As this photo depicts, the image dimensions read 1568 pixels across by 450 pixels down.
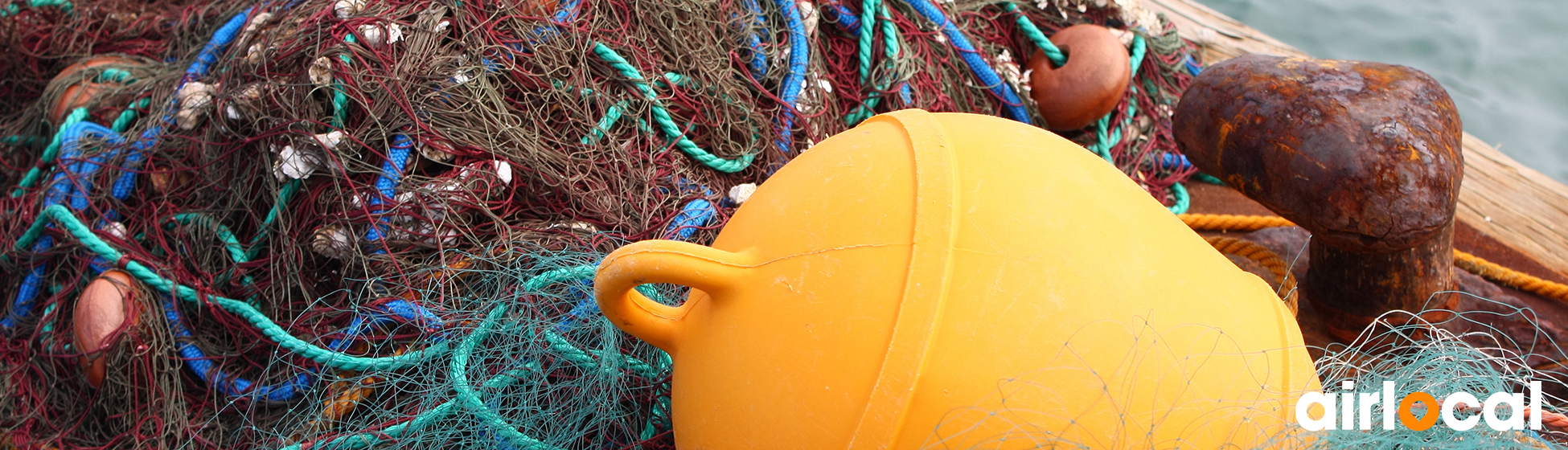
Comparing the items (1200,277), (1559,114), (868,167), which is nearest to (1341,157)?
(1200,277)

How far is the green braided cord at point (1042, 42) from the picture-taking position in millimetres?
3191

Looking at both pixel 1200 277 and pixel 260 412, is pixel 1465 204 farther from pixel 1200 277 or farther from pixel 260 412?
pixel 260 412

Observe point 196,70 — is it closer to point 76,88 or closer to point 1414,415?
point 76,88

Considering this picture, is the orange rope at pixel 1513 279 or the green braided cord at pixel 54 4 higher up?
the green braided cord at pixel 54 4

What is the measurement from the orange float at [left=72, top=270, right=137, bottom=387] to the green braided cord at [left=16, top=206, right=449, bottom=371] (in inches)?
2.6

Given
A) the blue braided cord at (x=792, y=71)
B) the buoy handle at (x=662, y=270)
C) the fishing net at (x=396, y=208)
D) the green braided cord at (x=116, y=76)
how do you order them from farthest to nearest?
the green braided cord at (x=116, y=76) → the blue braided cord at (x=792, y=71) → the fishing net at (x=396, y=208) → the buoy handle at (x=662, y=270)

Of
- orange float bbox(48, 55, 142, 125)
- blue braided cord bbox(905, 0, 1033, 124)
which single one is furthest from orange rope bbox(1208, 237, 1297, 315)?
orange float bbox(48, 55, 142, 125)

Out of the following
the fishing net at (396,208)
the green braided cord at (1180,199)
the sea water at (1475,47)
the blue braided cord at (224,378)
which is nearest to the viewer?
the fishing net at (396,208)

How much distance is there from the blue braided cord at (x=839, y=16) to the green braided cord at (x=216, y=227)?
1925 mm

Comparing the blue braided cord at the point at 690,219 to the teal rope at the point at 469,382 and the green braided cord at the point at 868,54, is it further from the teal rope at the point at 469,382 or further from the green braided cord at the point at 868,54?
the green braided cord at the point at 868,54

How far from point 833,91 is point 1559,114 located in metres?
4.57

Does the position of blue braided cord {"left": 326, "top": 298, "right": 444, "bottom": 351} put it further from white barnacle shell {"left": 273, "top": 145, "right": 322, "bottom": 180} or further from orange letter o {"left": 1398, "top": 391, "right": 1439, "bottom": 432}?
orange letter o {"left": 1398, "top": 391, "right": 1439, "bottom": 432}

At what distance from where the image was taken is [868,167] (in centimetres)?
145

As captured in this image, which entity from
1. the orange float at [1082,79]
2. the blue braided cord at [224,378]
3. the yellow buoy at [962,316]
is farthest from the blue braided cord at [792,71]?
the blue braided cord at [224,378]
